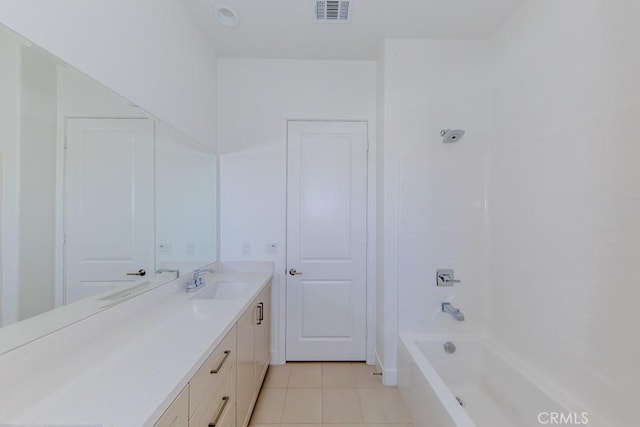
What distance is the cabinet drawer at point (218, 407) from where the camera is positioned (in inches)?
40.6

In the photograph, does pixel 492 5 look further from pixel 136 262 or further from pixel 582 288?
pixel 136 262

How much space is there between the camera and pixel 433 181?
221 centimetres

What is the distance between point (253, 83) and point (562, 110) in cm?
234

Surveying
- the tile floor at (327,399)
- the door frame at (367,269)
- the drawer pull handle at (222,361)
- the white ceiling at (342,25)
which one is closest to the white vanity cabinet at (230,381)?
the drawer pull handle at (222,361)

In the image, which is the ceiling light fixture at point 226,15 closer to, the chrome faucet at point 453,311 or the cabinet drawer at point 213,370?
the cabinet drawer at point 213,370

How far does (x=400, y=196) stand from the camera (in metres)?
2.21

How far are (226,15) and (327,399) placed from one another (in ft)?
9.86

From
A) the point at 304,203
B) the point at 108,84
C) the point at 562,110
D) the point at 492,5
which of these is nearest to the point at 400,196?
the point at 304,203

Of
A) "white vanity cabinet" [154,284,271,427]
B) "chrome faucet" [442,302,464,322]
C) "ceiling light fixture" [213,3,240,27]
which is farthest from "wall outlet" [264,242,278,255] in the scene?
"ceiling light fixture" [213,3,240,27]

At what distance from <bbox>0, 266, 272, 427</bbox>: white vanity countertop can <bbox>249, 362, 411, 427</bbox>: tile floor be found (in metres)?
1.03

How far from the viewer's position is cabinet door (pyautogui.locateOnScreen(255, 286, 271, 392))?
77.7 inches

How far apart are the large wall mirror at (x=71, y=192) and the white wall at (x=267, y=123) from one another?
82cm

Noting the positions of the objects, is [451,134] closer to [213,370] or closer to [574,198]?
[574,198]

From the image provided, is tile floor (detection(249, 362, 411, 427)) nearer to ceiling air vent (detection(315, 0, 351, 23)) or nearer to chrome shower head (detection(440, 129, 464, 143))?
chrome shower head (detection(440, 129, 464, 143))
